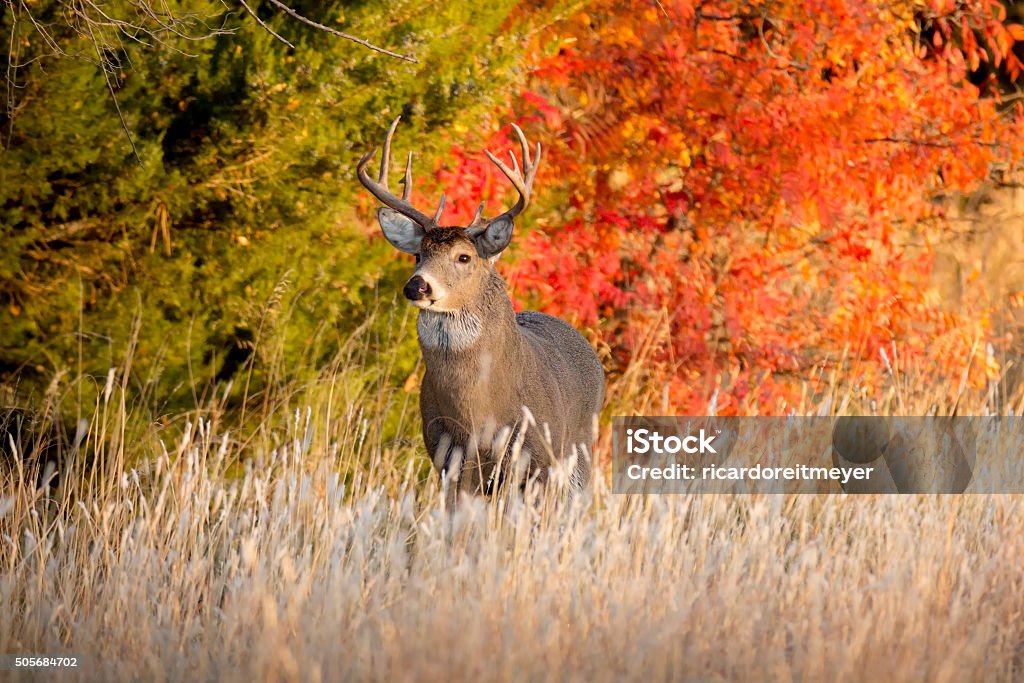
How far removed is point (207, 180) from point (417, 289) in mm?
1971

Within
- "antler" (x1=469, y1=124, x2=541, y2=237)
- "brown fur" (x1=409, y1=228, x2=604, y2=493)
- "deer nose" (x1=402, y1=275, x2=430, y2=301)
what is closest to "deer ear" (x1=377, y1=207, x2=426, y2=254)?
"brown fur" (x1=409, y1=228, x2=604, y2=493)

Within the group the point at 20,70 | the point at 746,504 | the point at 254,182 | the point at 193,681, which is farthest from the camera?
the point at 254,182

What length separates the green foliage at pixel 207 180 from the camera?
666 cm

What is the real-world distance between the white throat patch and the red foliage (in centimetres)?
189

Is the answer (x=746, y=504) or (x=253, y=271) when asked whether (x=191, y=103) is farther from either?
(x=746, y=504)

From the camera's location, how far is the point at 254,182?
23.1ft

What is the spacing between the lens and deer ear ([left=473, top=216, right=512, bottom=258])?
5820 millimetres

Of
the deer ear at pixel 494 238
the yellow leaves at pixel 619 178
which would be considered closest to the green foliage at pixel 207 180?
the deer ear at pixel 494 238

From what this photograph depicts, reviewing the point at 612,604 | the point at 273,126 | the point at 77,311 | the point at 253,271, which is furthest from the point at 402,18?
the point at 612,604

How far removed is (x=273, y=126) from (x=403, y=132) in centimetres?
76

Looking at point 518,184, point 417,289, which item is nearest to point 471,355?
point 417,289

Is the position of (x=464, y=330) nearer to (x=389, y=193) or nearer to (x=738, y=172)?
(x=389, y=193)

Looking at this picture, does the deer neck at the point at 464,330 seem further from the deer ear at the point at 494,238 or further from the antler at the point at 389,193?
the antler at the point at 389,193

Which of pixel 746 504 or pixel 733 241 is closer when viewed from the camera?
pixel 746 504
